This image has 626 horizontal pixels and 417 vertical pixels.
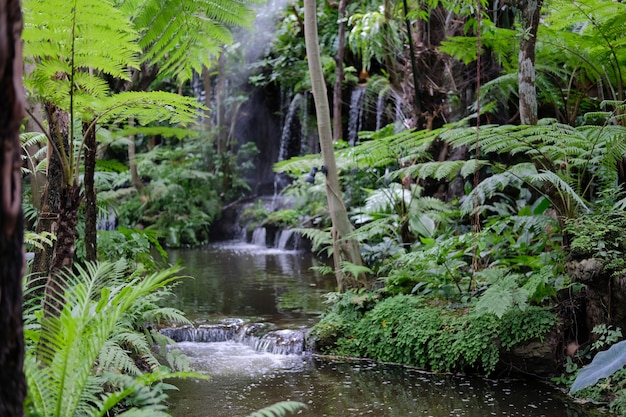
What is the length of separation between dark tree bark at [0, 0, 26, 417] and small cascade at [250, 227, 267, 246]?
12.3 meters

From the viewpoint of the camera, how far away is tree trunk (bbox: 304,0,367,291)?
525 centimetres

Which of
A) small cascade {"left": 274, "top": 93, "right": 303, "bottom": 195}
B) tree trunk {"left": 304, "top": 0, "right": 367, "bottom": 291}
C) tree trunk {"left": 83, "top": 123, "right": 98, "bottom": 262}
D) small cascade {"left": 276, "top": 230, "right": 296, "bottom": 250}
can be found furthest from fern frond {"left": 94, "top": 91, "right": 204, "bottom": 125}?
small cascade {"left": 274, "top": 93, "right": 303, "bottom": 195}

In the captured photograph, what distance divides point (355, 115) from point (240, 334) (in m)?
8.94

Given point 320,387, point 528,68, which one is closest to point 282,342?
point 320,387

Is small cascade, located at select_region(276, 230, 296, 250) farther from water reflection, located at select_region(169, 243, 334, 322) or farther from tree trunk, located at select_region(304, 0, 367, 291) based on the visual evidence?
tree trunk, located at select_region(304, 0, 367, 291)

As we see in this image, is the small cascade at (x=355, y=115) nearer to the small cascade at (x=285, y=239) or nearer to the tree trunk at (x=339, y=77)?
the tree trunk at (x=339, y=77)

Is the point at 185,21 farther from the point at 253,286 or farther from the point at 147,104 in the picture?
the point at 253,286

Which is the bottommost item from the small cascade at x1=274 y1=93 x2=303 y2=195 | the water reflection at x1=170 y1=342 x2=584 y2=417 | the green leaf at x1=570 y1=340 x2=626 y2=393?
the water reflection at x1=170 y1=342 x2=584 y2=417

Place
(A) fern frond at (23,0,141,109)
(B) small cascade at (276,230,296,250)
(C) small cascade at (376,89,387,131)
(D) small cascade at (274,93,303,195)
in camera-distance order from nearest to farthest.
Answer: (A) fern frond at (23,0,141,109), (B) small cascade at (276,230,296,250), (C) small cascade at (376,89,387,131), (D) small cascade at (274,93,303,195)

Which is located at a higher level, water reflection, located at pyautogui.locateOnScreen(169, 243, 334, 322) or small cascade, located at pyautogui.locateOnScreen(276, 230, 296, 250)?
small cascade, located at pyautogui.locateOnScreen(276, 230, 296, 250)

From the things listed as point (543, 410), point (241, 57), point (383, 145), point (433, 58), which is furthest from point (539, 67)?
point (241, 57)

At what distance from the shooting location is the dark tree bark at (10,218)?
123 cm

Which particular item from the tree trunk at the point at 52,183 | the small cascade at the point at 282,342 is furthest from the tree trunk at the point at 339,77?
the tree trunk at the point at 52,183

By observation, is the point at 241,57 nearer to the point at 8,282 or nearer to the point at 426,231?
the point at 426,231
